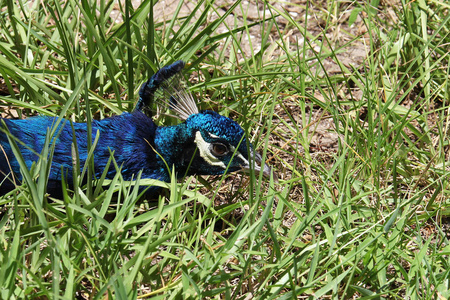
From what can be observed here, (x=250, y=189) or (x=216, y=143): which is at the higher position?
(x=216, y=143)

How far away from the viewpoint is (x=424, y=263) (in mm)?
2316

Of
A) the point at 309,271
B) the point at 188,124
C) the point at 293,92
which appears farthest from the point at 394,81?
the point at 309,271

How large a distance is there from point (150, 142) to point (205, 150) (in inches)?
9.5

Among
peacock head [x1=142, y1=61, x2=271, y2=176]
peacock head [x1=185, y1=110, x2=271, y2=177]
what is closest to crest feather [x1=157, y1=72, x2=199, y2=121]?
peacock head [x1=142, y1=61, x2=271, y2=176]

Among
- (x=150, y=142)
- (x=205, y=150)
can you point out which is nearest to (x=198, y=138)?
(x=205, y=150)

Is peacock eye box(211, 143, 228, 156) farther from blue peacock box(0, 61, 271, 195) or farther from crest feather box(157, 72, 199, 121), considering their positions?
crest feather box(157, 72, 199, 121)

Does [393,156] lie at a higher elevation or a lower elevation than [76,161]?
lower

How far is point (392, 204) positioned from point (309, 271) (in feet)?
2.80

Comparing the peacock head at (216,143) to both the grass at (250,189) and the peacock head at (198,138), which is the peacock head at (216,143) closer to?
the peacock head at (198,138)

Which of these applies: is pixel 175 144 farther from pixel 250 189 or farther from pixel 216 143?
pixel 250 189

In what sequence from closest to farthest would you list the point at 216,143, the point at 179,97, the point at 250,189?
the point at 250,189, the point at 216,143, the point at 179,97

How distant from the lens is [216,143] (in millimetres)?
2650

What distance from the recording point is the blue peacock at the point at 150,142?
101 inches

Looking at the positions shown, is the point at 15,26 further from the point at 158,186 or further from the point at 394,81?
the point at 394,81
